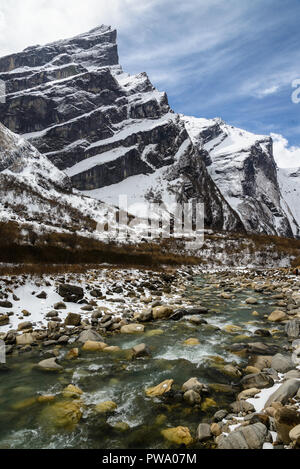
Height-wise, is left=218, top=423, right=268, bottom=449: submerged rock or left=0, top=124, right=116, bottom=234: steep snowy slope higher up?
left=0, top=124, right=116, bottom=234: steep snowy slope

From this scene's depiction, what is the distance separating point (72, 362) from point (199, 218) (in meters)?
137

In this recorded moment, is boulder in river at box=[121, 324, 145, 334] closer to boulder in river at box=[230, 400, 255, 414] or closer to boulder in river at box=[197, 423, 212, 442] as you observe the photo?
boulder in river at box=[230, 400, 255, 414]

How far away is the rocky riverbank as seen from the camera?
5.46 metres

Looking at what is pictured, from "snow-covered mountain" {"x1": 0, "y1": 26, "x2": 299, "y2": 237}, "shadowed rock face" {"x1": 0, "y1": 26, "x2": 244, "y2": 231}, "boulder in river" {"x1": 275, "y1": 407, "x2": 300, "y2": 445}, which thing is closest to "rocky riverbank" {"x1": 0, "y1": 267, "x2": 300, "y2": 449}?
"boulder in river" {"x1": 275, "y1": 407, "x2": 300, "y2": 445}

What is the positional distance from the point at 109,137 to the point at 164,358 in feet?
558

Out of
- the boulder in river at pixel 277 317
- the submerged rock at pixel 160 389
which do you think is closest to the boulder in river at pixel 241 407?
the submerged rock at pixel 160 389

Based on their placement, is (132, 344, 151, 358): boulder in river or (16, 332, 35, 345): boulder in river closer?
(132, 344, 151, 358): boulder in river

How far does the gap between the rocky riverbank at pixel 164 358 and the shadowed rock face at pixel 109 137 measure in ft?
390

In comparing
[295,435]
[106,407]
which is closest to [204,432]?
[295,435]

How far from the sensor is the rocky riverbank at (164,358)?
215 inches

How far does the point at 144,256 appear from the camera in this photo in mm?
37188

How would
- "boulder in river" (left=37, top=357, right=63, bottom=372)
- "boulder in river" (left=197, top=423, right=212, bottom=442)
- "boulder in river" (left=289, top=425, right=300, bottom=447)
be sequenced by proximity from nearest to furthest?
1. "boulder in river" (left=289, top=425, right=300, bottom=447)
2. "boulder in river" (left=197, top=423, right=212, bottom=442)
3. "boulder in river" (left=37, top=357, right=63, bottom=372)

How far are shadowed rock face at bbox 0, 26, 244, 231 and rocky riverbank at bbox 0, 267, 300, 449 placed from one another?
11885 cm

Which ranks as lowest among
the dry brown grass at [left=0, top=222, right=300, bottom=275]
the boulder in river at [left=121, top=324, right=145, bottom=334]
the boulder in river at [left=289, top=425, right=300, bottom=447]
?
the boulder in river at [left=121, top=324, right=145, bottom=334]
